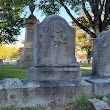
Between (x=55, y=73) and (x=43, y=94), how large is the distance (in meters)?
0.76

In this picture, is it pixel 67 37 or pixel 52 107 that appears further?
pixel 67 37

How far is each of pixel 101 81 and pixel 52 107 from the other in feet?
5.61

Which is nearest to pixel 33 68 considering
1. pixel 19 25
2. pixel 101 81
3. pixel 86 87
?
pixel 86 87

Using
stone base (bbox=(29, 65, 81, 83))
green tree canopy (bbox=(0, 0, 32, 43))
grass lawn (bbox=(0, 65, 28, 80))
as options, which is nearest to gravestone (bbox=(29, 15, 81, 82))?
stone base (bbox=(29, 65, 81, 83))

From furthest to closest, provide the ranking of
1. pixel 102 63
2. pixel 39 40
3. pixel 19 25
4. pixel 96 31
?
pixel 19 25 → pixel 96 31 → pixel 102 63 → pixel 39 40

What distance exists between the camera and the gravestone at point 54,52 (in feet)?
20.1

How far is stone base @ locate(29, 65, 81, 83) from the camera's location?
603cm

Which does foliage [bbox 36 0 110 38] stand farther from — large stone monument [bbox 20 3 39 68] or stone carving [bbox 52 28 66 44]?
stone carving [bbox 52 28 66 44]

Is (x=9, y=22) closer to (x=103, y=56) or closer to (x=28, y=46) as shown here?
(x=28, y=46)

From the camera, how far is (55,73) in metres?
6.17

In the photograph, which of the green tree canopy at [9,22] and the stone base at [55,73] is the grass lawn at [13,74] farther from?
the green tree canopy at [9,22]

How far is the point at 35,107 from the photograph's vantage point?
5496mm

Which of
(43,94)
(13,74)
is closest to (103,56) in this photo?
(43,94)

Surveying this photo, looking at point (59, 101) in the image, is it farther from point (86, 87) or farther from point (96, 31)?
point (96, 31)
